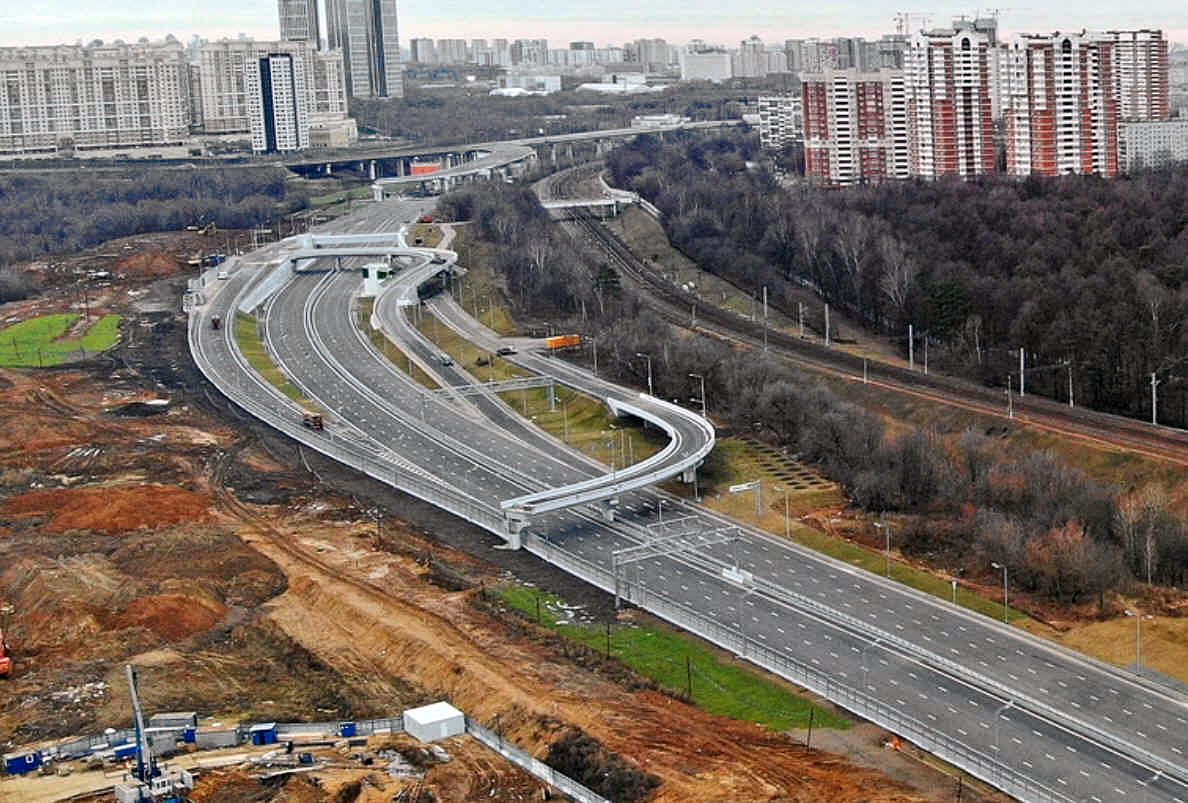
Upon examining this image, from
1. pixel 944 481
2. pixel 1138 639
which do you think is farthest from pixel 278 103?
pixel 1138 639

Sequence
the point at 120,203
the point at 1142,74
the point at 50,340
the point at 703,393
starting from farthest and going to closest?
the point at 120,203
the point at 1142,74
the point at 50,340
the point at 703,393

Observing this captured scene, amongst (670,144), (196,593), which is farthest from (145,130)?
(196,593)

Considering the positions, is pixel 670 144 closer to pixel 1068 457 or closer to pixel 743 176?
pixel 743 176

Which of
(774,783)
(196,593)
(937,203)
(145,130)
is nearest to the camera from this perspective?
(774,783)

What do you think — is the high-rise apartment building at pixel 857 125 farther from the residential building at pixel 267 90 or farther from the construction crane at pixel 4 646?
the construction crane at pixel 4 646

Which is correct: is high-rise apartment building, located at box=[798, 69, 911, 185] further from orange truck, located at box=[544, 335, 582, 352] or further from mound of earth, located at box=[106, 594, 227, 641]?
mound of earth, located at box=[106, 594, 227, 641]

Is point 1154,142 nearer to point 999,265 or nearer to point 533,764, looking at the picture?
point 999,265
